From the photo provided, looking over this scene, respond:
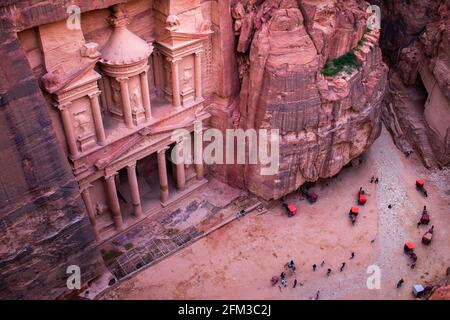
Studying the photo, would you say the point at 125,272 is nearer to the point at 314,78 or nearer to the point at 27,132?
the point at 27,132

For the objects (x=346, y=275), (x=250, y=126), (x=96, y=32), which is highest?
(x=96, y=32)

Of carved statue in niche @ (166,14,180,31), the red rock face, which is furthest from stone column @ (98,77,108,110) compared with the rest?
the red rock face

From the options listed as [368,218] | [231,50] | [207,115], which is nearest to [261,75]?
[231,50]

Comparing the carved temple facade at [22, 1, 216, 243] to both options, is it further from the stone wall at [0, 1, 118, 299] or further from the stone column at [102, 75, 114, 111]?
the stone wall at [0, 1, 118, 299]

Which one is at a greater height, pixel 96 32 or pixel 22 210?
pixel 96 32

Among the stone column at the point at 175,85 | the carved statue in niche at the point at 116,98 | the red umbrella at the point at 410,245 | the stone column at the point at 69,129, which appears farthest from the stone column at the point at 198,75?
the red umbrella at the point at 410,245

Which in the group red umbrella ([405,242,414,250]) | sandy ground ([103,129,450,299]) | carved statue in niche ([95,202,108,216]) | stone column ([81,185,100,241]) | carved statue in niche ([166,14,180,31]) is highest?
carved statue in niche ([166,14,180,31])

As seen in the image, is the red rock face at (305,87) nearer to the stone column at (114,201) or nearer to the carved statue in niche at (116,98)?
the carved statue in niche at (116,98)
